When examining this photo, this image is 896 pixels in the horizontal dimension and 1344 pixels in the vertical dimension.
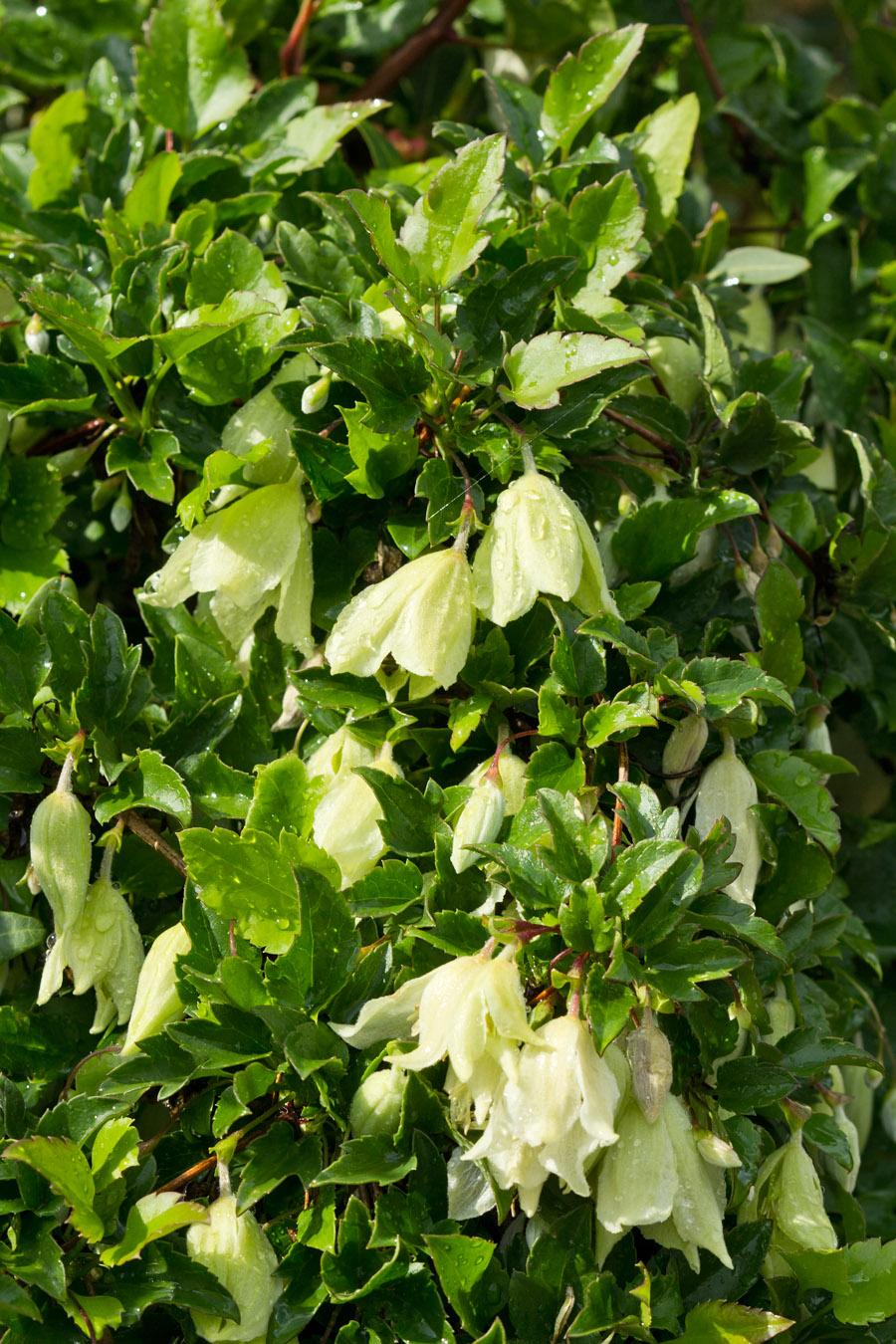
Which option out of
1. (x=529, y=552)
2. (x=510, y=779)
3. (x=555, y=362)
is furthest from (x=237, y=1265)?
(x=555, y=362)

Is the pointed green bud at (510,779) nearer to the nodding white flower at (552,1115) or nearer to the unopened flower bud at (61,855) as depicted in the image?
the nodding white flower at (552,1115)

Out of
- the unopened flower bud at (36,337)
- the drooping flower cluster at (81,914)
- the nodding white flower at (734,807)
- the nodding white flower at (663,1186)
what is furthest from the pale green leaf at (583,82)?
the nodding white flower at (663,1186)

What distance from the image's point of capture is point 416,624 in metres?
0.70

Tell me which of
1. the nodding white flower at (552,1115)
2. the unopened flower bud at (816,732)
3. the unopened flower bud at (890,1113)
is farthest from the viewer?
the unopened flower bud at (890,1113)

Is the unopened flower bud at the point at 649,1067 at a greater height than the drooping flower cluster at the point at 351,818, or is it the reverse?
the drooping flower cluster at the point at 351,818

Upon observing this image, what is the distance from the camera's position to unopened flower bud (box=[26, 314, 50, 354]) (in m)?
0.89

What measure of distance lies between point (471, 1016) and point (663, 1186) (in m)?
0.15

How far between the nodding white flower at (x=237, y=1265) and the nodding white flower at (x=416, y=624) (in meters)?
0.34

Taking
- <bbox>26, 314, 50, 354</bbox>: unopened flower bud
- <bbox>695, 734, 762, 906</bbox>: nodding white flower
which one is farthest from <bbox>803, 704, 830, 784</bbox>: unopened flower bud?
<bbox>26, 314, 50, 354</bbox>: unopened flower bud

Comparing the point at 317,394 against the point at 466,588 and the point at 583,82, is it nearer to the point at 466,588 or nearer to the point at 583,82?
the point at 466,588

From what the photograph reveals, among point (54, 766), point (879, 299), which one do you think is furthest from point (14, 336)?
point (879, 299)

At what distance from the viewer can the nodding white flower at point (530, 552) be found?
70cm

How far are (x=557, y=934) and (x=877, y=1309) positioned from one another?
12.3 inches

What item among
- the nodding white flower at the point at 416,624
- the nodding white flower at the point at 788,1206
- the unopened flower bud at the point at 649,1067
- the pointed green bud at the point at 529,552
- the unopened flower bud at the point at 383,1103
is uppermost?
the pointed green bud at the point at 529,552
